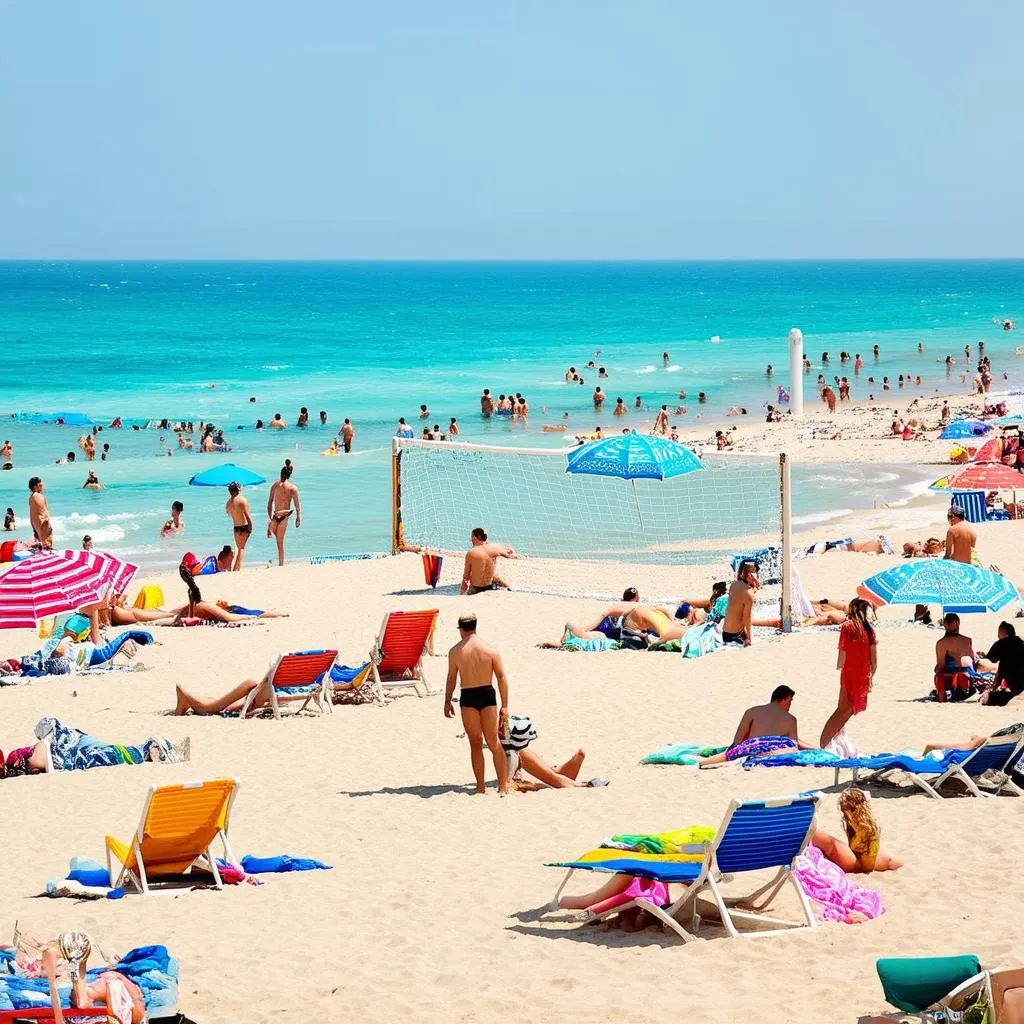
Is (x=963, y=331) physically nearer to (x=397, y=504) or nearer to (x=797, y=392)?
(x=797, y=392)

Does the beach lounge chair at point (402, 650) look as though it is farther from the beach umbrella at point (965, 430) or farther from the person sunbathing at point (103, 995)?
the beach umbrella at point (965, 430)

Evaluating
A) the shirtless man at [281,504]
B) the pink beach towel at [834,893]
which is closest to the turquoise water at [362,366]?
the shirtless man at [281,504]

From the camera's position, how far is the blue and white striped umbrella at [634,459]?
15.8 meters

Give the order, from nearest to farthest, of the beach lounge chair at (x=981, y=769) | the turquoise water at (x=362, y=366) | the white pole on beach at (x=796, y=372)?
the beach lounge chair at (x=981, y=769), the turquoise water at (x=362, y=366), the white pole on beach at (x=796, y=372)

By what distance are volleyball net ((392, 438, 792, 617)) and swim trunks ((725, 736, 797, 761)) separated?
27.5ft

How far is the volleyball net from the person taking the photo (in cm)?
2239

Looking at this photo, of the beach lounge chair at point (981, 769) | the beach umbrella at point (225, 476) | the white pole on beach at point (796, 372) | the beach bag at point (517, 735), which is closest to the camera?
the beach lounge chair at point (981, 769)

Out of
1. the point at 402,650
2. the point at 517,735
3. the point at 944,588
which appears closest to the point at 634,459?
the point at 402,650

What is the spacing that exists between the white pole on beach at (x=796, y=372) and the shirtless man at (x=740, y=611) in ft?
83.5

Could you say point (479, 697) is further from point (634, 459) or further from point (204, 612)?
point (204, 612)

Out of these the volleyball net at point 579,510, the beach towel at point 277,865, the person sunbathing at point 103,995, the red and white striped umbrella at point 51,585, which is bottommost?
the volleyball net at point 579,510

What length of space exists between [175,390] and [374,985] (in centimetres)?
5015

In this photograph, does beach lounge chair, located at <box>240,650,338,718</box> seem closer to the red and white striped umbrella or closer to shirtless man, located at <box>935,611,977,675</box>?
the red and white striped umbrella

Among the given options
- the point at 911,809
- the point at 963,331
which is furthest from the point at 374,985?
the point at 963,331
